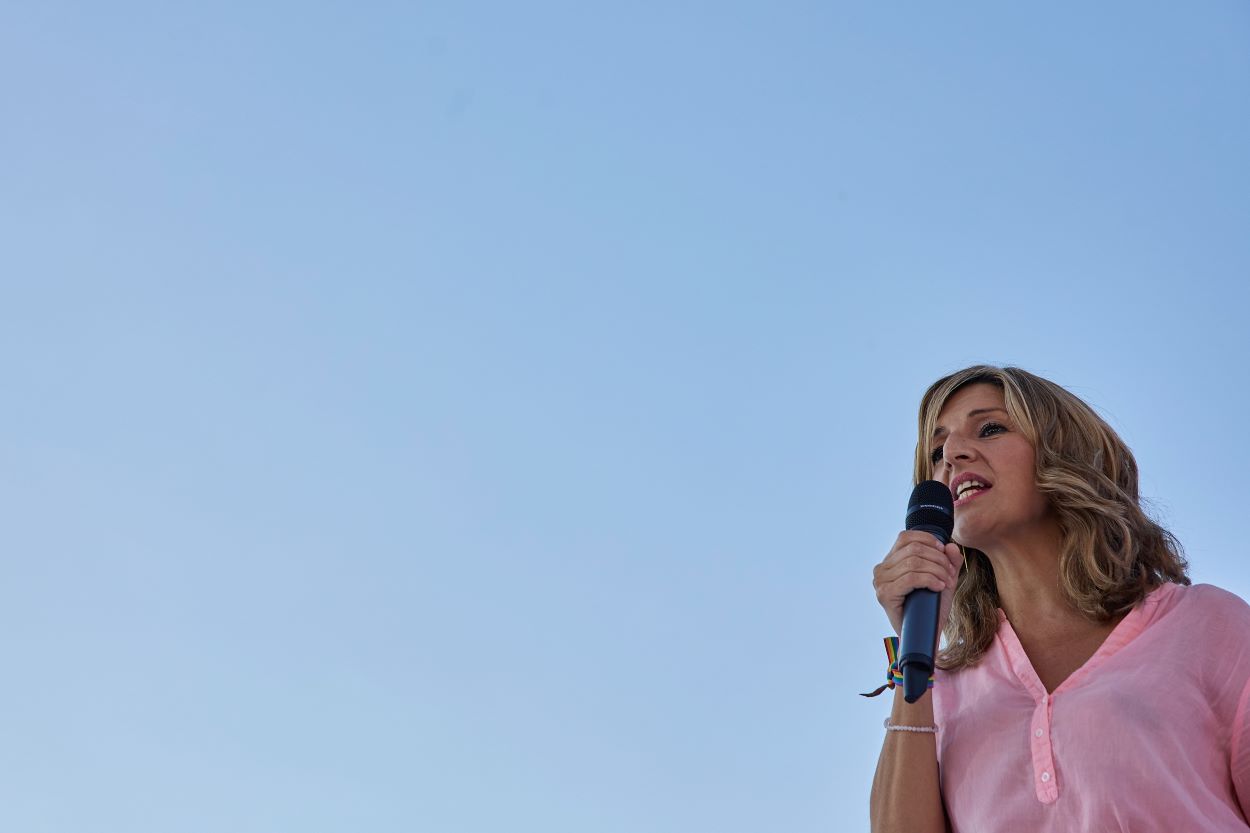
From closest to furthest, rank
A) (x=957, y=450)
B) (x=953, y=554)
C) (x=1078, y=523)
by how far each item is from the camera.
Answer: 1. (x=953, y=554)
2. (x=1078, y=523)
3. (x=957, y=450)

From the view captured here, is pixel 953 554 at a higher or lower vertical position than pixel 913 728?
higher

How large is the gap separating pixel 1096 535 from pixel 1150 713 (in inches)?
21.9

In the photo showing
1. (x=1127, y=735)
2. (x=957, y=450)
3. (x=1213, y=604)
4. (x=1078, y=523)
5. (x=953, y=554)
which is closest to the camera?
(x=1127, y=735)

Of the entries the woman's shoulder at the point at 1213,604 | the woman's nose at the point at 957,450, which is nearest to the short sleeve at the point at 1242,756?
the woman's shoulder at the point at 1213,604

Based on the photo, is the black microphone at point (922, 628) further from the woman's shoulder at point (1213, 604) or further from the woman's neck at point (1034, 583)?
the woman's shoulder at point (1213, 604)

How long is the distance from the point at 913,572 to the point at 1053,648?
401 millimetres

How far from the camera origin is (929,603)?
8.46 feet

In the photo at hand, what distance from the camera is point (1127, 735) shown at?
7.77 feet

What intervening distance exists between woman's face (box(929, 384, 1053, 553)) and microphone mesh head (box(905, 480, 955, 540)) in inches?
3.5

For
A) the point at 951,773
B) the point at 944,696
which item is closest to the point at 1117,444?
the point at 944,696

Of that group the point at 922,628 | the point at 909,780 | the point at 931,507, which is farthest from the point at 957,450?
the point at 909,780

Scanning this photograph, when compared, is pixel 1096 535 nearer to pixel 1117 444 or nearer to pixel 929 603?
pixel 1117 444

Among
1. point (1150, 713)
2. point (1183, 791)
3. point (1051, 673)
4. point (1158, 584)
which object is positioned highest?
point (1158, 584)

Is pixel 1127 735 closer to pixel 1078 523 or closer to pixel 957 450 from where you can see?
pixel 1078 523
